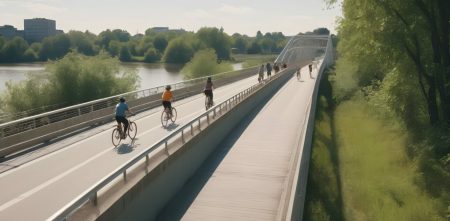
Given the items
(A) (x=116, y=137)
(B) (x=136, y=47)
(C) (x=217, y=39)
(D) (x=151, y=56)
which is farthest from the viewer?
(B) (x=136, y=47)

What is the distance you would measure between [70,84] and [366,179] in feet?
94.3

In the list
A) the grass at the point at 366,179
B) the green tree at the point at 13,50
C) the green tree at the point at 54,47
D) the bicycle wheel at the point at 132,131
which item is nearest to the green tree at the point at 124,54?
the green tree at the point at 54,47

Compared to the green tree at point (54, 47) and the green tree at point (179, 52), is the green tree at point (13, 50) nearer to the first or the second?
the green tree at point (54, 47)

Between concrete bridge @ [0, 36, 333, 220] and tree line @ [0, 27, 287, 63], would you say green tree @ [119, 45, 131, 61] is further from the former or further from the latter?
concrete bridge @ [0, 36, 333, 220]

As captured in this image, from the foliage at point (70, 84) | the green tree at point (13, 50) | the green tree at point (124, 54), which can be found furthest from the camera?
the green tree at point (124, 54)

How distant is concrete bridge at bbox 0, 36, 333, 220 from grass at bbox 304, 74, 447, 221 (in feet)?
5.39

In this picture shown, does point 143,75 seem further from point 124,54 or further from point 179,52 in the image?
point 124,54

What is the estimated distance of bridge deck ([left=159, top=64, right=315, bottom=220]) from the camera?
376 inches

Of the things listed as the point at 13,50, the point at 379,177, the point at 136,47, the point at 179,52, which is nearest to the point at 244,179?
the point at 379,177

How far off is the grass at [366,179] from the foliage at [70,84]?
2172cm

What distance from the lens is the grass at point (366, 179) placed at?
46.1 feet

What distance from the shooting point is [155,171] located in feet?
30.0

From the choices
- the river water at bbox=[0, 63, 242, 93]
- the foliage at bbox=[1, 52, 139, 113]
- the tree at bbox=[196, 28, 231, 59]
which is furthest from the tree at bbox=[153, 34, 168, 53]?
the foliage at bbox=[1, 52, 139, 113]

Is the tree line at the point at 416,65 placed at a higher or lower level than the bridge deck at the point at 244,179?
higher
